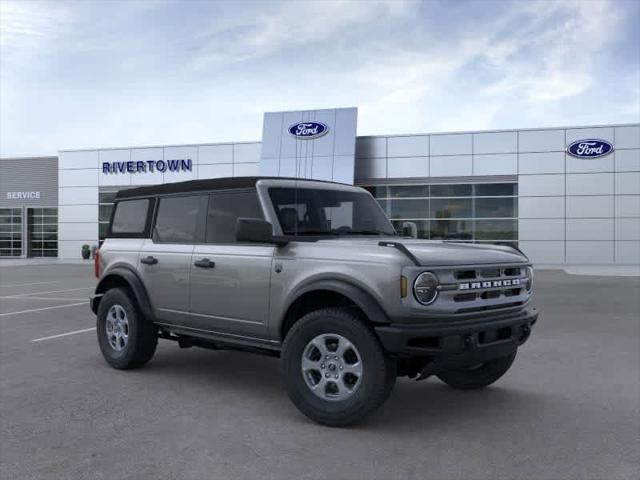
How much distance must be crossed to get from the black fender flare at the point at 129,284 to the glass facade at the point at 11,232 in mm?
39712

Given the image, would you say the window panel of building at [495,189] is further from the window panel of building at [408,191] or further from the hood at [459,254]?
the hood at [459,254]

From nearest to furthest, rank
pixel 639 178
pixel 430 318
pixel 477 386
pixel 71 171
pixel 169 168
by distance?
1. pixel 430 318
2. pixel 477 386
3. pixel 639 178
4. pixel 169 168
5. pixel 71 171

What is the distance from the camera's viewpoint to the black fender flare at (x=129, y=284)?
20.8 ft

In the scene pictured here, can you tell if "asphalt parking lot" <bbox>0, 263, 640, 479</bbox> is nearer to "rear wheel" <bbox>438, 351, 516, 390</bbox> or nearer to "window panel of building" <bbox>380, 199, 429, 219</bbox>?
"rear wheel" <bbox>438, 351, 516, 390</bbox>

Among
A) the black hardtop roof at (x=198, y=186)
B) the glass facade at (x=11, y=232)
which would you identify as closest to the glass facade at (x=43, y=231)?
the glass facade at (x=11, y=232)

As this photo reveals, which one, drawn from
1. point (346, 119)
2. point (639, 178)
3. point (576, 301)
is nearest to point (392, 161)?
point (346, 119)

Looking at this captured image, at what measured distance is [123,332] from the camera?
6.61 meters

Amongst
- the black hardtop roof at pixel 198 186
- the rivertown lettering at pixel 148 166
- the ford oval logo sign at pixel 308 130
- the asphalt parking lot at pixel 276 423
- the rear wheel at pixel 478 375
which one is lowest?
the asphalt parking lot at pixel 276 423

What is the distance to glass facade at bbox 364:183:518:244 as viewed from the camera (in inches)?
1273

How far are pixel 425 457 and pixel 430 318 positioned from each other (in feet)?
3.13

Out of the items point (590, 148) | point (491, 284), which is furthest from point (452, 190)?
point (491, 284)

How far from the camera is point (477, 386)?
5.81m

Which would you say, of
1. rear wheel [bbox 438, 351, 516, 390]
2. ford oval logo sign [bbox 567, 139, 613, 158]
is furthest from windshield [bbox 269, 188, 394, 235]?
ford oval logo sign [bbox 567, 139, 613, 158]

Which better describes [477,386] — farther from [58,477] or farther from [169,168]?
[169,168]
